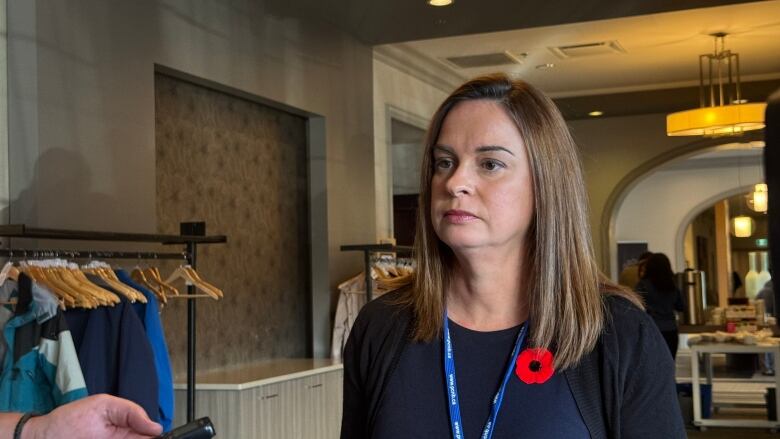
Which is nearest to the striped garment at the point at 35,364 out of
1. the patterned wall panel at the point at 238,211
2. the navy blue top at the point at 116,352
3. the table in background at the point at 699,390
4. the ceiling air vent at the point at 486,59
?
the navy blue top at the point at 116,352

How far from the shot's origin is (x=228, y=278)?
5.48 meters

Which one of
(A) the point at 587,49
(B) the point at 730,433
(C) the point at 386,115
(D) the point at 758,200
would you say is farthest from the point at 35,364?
(D) the point at 758,200

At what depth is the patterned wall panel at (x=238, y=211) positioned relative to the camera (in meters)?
4.98

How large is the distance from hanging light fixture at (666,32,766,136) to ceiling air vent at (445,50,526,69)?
1.29 metres

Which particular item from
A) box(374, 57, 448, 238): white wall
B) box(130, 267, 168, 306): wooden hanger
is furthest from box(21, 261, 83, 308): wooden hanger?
box(374, 57, 448, 238): white wall

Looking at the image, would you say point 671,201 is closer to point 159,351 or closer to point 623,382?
point 159,351

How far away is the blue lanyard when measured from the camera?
1.62 m

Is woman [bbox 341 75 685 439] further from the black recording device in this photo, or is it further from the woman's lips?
the black recording device

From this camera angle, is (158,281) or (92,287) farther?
(158,281)

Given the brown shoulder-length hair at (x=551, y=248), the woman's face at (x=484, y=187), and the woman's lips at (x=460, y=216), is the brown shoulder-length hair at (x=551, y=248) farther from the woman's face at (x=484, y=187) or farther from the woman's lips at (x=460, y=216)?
the woman's lips at (x=460, y=216)

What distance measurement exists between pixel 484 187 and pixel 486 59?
663 centimetres

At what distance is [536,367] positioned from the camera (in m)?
1.66

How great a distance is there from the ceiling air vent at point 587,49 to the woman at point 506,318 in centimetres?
618

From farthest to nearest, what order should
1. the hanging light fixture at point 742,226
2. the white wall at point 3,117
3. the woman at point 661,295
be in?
the hanging light fixture at point 742,226 → the woman at point 661,295 → the white wall at point 3,117
